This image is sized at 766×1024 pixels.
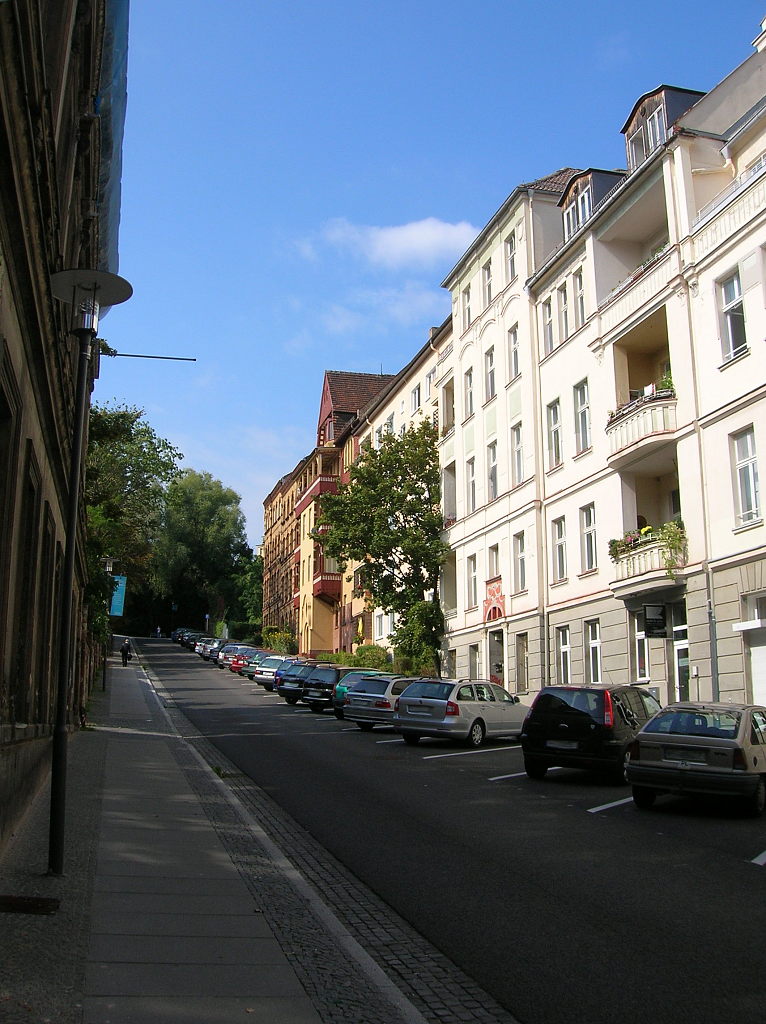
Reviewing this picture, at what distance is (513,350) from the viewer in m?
34.4

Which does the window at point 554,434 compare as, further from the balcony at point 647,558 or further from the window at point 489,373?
the balcony at point 647,558

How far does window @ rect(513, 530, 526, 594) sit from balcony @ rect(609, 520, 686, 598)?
7400mm

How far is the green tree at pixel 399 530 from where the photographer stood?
1548 inches

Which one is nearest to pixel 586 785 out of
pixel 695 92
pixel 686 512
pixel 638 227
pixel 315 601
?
pixel 686 512

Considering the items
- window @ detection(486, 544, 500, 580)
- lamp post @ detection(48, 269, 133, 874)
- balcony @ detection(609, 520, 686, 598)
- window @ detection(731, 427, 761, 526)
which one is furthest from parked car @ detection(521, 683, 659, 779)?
window @ detection(486, 544, 500, 580)

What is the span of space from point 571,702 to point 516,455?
18510mm

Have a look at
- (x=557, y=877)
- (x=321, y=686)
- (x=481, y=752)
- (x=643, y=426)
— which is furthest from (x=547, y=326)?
(x=557, y=877)

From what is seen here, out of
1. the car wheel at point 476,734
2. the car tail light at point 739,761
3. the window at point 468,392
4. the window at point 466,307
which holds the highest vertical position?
the window at point 466,307

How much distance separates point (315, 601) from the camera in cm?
6806

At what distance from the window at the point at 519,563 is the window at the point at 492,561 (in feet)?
6.69

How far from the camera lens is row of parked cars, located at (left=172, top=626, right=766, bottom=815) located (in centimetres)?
1238

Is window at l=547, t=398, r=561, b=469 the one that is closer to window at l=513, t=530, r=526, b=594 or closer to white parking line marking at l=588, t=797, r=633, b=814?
window at l=513, t=530, r=526, b=594

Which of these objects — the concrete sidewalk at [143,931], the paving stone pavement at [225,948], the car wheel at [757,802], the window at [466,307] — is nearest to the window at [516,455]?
the window at [466,307]

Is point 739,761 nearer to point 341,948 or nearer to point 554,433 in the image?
point 341,948
